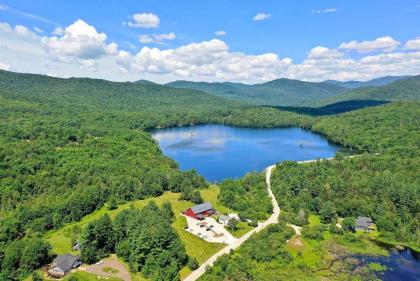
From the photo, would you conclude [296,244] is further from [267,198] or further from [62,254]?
→ [62,254]

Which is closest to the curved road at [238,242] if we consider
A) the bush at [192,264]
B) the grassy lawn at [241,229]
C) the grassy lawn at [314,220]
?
the bush at [192,264]

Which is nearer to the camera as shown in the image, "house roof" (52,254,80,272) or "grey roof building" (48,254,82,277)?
"grey roof building" (48,254,82,277)

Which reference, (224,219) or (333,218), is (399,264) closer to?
(333,218)

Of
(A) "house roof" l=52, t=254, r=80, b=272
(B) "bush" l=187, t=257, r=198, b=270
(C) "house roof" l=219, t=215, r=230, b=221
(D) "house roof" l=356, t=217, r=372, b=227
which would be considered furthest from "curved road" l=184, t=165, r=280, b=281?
(A) "house roof" l=52, t=254, r=80, b=272

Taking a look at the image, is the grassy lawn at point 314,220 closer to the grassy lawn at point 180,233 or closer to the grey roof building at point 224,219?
the grassy lawn at point 180,233

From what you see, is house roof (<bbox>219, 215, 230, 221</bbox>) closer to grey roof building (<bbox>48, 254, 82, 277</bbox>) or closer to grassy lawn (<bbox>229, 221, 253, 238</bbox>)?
grassy lawn (<bbox>229, 221, 253, 238</bbox>)

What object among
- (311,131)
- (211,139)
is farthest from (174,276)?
(311,131)

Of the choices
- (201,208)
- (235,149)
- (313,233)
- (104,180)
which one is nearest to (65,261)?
(201,208)

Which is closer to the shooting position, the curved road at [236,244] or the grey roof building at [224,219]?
the curved road at [236,244]
